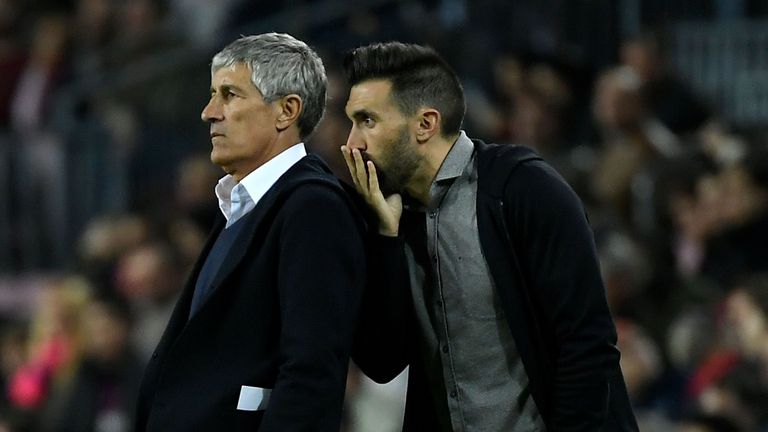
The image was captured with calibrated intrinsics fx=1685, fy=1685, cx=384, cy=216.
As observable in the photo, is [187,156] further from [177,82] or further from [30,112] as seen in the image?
[30,112]

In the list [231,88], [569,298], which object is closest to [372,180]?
[231,88]

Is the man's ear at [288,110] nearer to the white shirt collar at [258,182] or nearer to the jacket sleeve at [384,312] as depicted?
the white shirt collar at [258,182]

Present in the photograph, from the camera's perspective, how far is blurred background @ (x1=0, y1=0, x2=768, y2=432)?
6988 mm

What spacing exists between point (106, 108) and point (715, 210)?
165 inches

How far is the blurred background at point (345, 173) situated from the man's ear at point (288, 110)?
8.62 feet

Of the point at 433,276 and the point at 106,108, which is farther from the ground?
the point at 433,276

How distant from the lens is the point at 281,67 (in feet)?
12.2

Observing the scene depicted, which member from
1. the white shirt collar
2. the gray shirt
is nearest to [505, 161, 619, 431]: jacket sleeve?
the gray shirt

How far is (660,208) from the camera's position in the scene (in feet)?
24.4

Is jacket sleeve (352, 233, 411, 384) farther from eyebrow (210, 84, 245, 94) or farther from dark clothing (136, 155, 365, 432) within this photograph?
eyebrow (210, 84, 245, 94)

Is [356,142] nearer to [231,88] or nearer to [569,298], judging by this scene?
[231,88]

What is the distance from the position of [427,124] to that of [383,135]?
0.36 ft

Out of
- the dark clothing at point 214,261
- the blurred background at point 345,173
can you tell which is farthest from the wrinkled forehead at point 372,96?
the blurred background at point 345,173

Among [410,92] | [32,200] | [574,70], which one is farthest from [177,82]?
[410,92]
